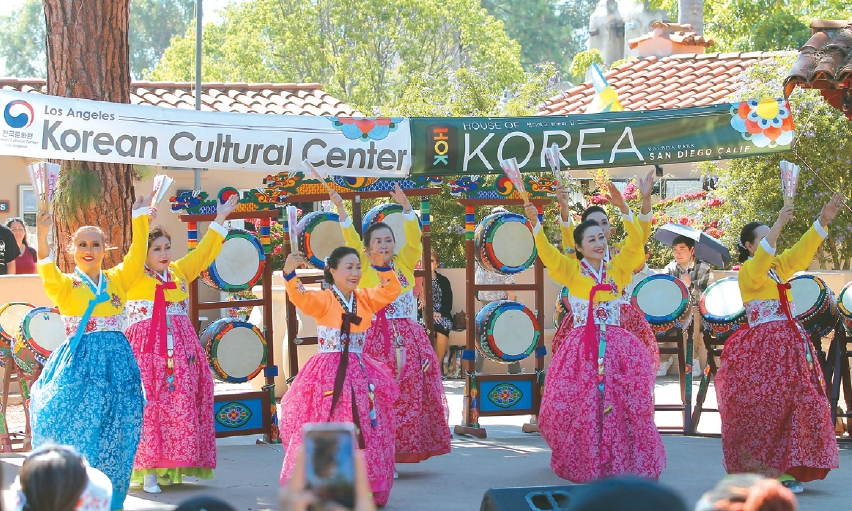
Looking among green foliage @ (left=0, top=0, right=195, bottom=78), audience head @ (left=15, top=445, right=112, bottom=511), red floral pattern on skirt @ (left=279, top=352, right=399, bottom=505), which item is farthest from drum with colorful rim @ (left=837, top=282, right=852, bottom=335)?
green foliage @ (left=0, top=0, right=195, bottom=78)

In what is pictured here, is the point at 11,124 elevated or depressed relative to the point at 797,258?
elevated

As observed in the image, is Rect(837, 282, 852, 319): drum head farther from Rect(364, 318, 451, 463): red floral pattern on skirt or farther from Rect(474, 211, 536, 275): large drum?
Rect(364, 318, 451, 463): red floral pattern on skirt

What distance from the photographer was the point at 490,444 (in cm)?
760

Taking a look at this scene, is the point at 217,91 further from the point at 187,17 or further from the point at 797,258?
the point at 187,17

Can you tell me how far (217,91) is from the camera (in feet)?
52.4

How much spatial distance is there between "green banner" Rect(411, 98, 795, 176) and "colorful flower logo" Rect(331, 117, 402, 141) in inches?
7.5

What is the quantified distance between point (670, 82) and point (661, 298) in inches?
373

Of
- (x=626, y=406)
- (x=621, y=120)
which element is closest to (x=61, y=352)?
(x=626, y=406)

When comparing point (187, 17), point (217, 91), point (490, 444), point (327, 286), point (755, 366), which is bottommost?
point (490, 444)

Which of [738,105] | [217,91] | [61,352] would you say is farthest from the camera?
[217,91]

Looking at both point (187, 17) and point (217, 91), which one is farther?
point (187, 17)

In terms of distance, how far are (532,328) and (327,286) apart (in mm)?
2309

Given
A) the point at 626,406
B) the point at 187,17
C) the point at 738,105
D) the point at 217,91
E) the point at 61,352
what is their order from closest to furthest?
the point at 61,352 < the point at 626,406 < the point at 738,105 < the point at 217,91 < the point at 187,17

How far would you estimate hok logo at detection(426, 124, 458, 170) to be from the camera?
727 centimetres
